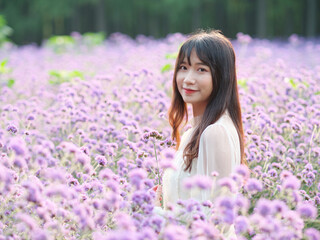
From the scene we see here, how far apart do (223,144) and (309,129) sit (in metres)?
2.02

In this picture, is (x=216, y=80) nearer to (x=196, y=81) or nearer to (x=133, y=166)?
(x=196, y=81)

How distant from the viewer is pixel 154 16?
117 ft

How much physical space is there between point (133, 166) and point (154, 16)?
110 ft

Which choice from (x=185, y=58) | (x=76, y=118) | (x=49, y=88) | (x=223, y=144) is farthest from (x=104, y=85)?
(x=223, y=144)

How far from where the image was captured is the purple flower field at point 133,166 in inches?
69.4

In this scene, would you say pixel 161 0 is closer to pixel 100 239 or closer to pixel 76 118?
pixel 76 118

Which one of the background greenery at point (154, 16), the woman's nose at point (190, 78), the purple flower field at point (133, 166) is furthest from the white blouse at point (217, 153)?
the background greenery at point (154, 16)

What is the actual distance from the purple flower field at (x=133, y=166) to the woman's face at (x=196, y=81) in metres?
0.37

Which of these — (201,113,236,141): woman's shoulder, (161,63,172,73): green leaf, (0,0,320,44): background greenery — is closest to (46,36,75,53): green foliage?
(161,63,172,73): green leaf

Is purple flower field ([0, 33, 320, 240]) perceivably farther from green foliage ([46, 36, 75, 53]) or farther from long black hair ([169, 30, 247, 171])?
green foliage ([46, 36, 75, 53])

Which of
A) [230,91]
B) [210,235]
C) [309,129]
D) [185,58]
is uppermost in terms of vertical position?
[185,58]

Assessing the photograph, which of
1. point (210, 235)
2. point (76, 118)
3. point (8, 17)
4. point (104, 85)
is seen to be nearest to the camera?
point (210, 235)

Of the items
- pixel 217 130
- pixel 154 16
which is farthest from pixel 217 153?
pixel 154 16

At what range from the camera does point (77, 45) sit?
46.9ft
